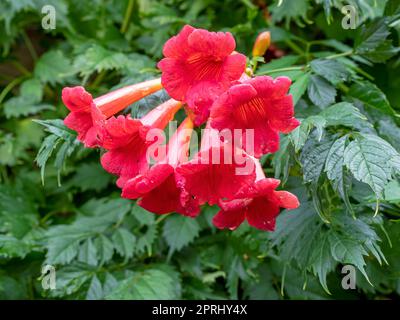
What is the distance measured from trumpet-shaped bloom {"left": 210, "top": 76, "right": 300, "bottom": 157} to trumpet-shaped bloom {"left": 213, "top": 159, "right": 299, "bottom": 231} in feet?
0.35

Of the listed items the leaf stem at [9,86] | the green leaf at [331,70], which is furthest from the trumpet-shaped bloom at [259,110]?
the leaf stem at [9,86]

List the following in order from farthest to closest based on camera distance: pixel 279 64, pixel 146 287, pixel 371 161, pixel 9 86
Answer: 1. pixel 9 86
2. pixel 279 64
3. pixel 146 287
4. pixel 371 161

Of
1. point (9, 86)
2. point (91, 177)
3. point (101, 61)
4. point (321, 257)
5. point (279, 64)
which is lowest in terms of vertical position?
point (91, 177)

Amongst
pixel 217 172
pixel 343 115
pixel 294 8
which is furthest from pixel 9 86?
pixel 343 115

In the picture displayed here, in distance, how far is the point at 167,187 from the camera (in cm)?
155

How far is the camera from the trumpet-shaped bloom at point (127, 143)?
150 cm

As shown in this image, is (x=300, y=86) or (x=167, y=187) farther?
(x=300, y=86)

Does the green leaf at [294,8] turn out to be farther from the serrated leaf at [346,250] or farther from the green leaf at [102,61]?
the serrated leaf at [346,250]

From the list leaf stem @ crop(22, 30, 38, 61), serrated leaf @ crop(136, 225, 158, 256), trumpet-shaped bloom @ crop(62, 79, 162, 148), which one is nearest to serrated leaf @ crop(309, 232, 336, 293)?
trumpet-shaped bloom @ crop(62, 79, 162, 148)

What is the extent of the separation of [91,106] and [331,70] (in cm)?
86
